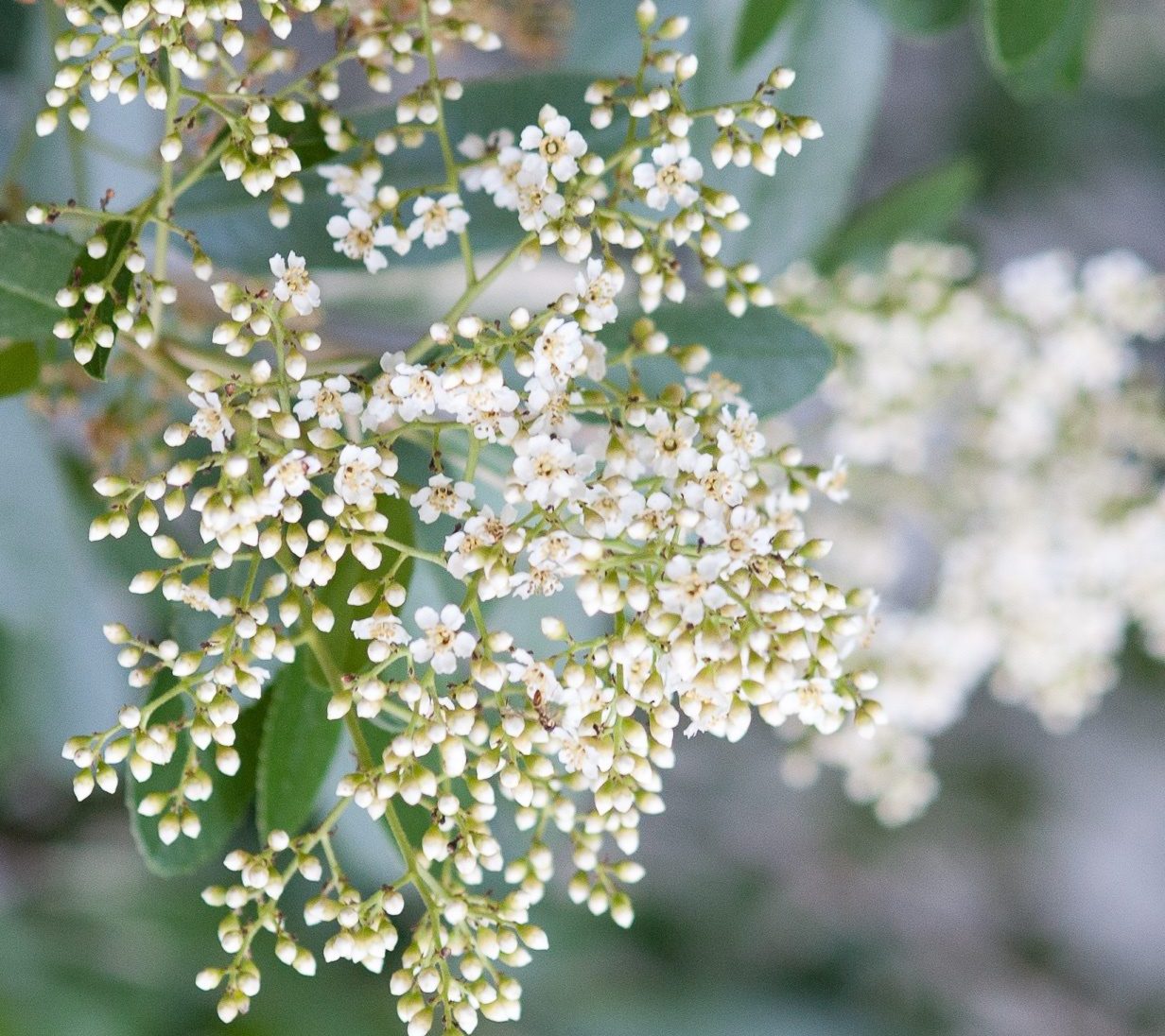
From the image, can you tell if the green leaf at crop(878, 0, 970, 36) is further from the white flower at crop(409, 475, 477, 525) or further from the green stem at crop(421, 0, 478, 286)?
the white flower at crop(409, 475, 477, 525)

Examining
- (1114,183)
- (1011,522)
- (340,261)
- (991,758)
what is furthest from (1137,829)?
(340,261)

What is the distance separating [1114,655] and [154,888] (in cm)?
308

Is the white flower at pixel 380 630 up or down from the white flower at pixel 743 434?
down

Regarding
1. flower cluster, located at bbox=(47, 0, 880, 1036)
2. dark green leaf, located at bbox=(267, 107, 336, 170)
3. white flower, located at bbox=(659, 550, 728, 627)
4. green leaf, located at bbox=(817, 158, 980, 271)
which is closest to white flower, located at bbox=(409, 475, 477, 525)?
flower cluster, located at bbox=(47, 0, 880, 1036)

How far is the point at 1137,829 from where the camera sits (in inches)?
173

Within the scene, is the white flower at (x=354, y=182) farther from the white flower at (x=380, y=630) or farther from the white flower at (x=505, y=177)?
the white flower at (x=380, y=630)

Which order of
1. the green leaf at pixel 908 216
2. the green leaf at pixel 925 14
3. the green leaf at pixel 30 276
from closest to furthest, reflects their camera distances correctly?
1. the green leaf at pixel 30 276
2. the green leaf at pixel 925 14
3. the green leaf at pixel 908 216

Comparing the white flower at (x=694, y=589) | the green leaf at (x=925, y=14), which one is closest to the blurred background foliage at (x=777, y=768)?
the green leaf at (x=925, y=14)

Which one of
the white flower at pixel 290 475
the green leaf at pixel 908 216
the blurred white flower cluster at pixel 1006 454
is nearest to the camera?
the white flower at pixel 290 475

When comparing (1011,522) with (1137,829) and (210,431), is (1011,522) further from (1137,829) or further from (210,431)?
(1137,829)

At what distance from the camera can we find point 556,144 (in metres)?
1.13

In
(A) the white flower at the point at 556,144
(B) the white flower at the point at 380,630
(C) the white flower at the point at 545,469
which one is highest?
(A) the white flower at the point at 556,144

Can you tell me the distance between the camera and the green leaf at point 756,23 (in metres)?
1.62

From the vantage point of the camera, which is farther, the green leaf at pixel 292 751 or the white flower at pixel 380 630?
the green leaf at pixel 292 751
